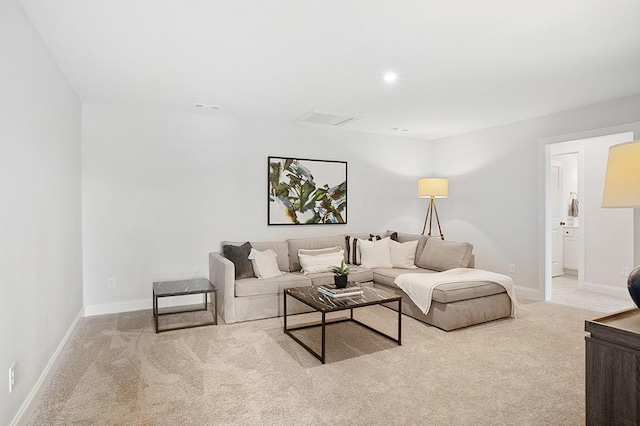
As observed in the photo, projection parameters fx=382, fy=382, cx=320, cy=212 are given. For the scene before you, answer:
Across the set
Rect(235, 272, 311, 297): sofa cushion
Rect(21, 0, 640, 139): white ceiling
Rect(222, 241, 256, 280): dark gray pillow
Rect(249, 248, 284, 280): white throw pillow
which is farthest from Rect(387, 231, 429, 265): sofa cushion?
Rect(222, 241, 256, 280): dark gray pillow

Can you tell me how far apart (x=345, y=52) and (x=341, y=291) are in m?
2.07

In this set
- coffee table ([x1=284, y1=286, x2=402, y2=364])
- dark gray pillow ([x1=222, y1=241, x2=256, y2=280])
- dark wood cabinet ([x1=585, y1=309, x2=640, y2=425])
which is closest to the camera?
dark wood cabinet ([x1=585, y1=309, x2=640, y2=425])

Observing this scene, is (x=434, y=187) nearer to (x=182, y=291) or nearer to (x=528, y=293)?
(x=528, y=293)

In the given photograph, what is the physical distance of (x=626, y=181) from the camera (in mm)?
1631

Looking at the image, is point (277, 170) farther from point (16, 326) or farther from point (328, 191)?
point (16, 326)

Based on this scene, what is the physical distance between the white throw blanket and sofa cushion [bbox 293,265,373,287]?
1.89 feet

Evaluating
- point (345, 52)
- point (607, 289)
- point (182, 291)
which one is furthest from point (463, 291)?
point (607, 289)

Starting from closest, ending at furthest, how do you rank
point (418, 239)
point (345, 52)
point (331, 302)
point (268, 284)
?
point (345, 52), point (331, 302), point (268, 284), point (418, 239)

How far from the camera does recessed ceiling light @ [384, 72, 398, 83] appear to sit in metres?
3.46

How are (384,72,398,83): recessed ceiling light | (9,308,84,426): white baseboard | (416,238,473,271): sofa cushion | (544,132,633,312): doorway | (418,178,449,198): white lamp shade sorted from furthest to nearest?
(418,178,449,198): white lamp shade, (544,132,633,312): doorway, (416,238,473,271): sofa cushion, (384,72,398,83): recessed ceiling light, (9,308,84,426): white baseboard

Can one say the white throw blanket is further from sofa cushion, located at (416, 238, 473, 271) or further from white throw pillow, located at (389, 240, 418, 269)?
white throw pillow, located at (389, 240, 418, 269)

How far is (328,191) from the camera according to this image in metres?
5.76

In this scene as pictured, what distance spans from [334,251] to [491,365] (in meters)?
2.53

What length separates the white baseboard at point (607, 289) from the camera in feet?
17.4
